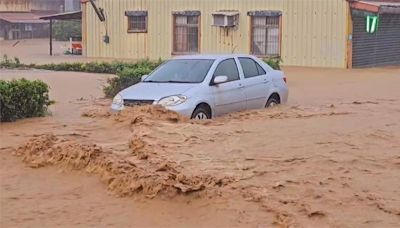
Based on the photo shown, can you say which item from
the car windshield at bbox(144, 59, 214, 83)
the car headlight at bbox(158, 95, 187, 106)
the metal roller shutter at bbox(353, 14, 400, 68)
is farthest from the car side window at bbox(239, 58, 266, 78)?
the metal roller shutter at bbox(353, 14, 400, 68)

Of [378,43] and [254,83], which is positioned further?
[378,43]

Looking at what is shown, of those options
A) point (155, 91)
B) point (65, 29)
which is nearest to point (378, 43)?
point (155, 91)

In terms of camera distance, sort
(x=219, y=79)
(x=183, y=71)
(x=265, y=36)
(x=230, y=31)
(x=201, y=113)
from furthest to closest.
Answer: (x=230, y=31) → (x=265, y=36) → (x=183, y=71) → (x=219, y=79) → (x=201, y=113)

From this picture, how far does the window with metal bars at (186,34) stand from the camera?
115 ft

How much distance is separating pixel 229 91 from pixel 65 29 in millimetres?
54648

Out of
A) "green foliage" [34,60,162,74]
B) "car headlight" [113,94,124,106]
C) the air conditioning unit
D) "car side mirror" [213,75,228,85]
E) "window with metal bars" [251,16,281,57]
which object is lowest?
"car headlight" [113,94,124,106]

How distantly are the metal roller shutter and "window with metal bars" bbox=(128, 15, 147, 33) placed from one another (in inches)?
410

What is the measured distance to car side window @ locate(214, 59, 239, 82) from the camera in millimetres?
13764

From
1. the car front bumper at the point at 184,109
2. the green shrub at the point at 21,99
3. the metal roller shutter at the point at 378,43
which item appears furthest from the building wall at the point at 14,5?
the car front bumper at the point at 184,109

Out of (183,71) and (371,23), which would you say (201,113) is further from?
(371,23)

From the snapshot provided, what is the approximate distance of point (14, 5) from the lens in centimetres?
6919

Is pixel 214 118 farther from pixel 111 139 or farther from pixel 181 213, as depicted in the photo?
pixel 181 213

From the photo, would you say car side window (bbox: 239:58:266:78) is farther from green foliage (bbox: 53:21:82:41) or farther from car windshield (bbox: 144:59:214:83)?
green foliage (bbox: 53:21:82:41)

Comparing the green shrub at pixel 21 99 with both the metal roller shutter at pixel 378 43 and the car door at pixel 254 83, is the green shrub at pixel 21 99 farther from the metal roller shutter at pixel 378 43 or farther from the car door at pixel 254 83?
the metal roller shutter at pixel 378 43
